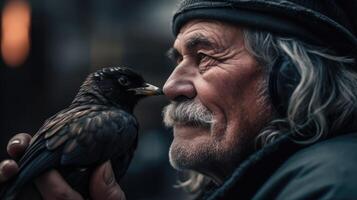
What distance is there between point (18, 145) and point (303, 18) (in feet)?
4.41

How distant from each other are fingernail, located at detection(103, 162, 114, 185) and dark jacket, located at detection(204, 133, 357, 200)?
50 centimetres

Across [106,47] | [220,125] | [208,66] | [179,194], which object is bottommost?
[179,194]

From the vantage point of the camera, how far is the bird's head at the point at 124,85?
150 inches

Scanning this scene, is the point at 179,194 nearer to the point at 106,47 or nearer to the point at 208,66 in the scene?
the point at 106,47

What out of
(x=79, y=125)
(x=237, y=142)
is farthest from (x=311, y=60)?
(x=79, y=125)

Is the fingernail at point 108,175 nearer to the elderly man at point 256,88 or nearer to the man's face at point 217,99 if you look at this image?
the elderly man at point 256,88

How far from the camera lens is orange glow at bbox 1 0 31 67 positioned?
12.1m

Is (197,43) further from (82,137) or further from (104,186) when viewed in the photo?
(104,186)

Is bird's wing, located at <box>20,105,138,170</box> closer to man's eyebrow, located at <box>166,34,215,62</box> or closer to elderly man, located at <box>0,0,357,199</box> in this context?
elderly man, located at <box>0,0,357,199</box>

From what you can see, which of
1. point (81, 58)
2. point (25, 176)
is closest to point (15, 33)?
point (81, 58)

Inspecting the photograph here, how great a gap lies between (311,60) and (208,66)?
48cm

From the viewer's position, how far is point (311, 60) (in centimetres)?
320

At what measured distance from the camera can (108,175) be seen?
10.3 feet

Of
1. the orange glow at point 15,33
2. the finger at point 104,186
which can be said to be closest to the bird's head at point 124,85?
the finger at point 104,186
